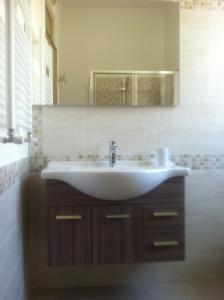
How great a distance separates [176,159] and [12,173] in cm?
107

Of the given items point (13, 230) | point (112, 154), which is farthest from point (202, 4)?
point (13, 230)

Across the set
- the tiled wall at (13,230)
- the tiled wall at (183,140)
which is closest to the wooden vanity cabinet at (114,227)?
the tiled wall at (13,230)

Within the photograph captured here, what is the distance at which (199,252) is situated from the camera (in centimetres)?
215

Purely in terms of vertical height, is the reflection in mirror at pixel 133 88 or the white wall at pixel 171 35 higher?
the white wall at pixel 171 35

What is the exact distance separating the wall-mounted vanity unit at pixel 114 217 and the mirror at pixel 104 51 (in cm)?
61

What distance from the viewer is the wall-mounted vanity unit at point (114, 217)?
1566 mm

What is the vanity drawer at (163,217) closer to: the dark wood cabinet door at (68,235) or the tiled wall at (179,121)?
the dark wood cabinet door at (68,235)

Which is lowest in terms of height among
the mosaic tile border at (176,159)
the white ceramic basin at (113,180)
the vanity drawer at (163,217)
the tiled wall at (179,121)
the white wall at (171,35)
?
the vanity drawer at (163,217)

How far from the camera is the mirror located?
6.61 feet

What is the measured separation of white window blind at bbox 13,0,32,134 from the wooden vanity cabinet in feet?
1.25

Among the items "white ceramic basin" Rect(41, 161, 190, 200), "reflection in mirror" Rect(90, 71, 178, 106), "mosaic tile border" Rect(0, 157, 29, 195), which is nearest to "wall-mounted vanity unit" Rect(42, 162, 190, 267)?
"white ceramic basin" Rect(41, 161, 190, 200)

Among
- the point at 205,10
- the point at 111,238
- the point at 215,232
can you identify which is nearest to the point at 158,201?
the point at 111,238

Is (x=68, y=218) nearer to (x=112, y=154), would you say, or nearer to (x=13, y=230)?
(x=13, y=230)

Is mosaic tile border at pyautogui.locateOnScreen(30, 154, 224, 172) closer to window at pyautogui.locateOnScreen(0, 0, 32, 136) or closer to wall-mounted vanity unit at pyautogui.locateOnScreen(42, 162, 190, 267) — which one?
wall-mounted vanity unit at pyautogui.locateOnScreen(42, 162, 190, 267)
